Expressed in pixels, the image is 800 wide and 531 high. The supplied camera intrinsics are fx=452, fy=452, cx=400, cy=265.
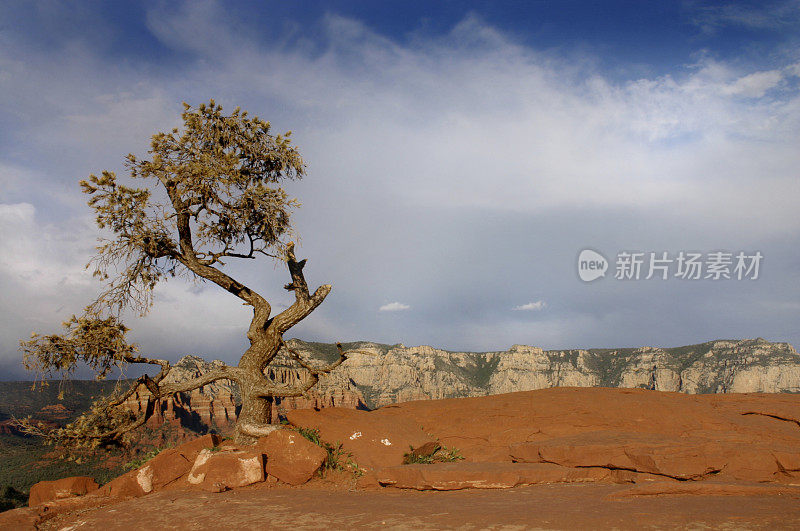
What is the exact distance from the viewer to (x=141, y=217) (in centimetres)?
1614

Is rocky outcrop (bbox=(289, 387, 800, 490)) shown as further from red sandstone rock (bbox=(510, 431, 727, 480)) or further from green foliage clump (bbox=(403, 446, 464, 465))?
green foliage clump (bbox=(403, 446, 464, 465))

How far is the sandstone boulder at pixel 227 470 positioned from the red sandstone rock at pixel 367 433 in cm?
241

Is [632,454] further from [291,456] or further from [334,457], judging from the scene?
[291,456]

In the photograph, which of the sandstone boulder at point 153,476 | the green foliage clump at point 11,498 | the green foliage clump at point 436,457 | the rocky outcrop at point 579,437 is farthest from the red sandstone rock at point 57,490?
the green foliage clump at point 11,498

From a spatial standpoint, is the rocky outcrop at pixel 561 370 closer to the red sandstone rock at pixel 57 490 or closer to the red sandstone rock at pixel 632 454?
the red sandstone rock at pixel 57 490

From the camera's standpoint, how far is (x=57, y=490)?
13.9 m

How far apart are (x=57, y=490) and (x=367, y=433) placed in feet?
31.6

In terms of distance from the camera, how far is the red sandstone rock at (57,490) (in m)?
13.7

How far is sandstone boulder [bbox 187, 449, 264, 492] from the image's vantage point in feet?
41.2

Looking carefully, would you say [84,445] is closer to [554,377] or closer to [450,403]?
[450,403]

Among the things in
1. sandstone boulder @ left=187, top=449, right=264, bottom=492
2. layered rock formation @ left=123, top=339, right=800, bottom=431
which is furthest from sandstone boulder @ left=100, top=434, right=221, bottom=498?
layered rock formation @ left=123, top=339, right=800, bottom=431

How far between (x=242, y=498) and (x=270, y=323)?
6.95 metres

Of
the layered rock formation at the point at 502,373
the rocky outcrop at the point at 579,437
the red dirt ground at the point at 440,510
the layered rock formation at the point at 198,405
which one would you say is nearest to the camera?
the red dirt ground at the point at 440,510

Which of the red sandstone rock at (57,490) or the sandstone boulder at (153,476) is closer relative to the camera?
the sandstone boulder at (153,476)
